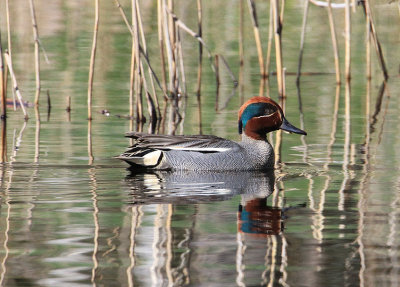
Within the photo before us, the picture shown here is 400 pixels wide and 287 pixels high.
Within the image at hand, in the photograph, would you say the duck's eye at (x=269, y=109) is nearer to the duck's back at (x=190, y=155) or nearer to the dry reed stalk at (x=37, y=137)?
the duck's back at (x=190, y=155)

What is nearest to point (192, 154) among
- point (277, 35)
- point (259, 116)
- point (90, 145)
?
point (259, 116)

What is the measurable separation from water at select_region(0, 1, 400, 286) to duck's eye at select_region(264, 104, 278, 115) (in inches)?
19.5

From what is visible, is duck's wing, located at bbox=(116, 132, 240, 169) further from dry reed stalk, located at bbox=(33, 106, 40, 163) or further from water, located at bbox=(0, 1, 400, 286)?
dry reed stalk, located at bbox=(33, 106, 40, 163)

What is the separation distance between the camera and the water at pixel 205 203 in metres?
5.39

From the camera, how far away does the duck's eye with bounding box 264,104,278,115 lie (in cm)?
927

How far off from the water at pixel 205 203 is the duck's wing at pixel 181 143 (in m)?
0.25

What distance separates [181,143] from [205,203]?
1.70 metres

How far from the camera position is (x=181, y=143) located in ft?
29.1

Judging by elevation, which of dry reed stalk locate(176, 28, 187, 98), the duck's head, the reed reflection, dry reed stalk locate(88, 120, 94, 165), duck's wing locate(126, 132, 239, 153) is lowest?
the reed reflection

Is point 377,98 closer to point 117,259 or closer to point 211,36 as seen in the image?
point 211,36

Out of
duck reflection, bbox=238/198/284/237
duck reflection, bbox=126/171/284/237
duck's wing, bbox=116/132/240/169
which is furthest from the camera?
duck's wing, bbox=116/132/240/169

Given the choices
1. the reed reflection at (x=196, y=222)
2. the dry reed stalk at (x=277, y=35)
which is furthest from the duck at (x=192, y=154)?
the dry reed stalk at (x=277, y=35)

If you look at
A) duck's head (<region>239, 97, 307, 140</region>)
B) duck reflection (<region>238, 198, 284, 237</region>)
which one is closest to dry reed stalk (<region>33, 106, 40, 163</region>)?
duck's head (<region>239, 97, 307, 140</region>)

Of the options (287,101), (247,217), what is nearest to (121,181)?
(247,217)
